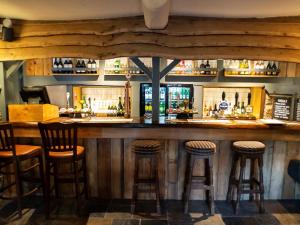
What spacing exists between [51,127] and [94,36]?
1.60 metres

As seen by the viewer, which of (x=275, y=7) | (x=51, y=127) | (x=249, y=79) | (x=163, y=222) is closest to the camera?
(x=51, y=127)

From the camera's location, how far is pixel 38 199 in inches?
132

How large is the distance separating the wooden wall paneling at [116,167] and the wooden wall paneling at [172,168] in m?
0.64

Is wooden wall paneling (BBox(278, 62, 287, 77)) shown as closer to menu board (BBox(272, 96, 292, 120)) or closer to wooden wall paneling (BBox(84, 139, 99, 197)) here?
menu board (BBox(272, 96, 292, 120))

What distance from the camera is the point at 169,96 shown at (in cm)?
553

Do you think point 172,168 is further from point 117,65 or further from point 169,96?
point 117,65

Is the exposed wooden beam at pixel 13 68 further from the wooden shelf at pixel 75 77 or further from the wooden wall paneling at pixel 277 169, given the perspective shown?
the wooden wall paneling at pixel 277 169

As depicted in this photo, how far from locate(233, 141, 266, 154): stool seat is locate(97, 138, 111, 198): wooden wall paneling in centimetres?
162

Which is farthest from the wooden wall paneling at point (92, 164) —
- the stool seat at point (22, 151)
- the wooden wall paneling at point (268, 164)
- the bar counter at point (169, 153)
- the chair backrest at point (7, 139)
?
the wooden wall paneling at point (268, 164)

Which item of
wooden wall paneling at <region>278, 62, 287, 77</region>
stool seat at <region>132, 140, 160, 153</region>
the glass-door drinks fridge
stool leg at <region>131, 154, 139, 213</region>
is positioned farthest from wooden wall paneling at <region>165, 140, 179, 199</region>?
wooden wall paneling at <region>278, 62, 287, 77</region>

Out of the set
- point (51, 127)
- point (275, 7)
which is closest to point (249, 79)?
point (275, 7)

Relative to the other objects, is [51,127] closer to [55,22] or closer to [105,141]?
[105,141]

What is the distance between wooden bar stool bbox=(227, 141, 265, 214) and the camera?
2.90m

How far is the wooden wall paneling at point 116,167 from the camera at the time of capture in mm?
3305
